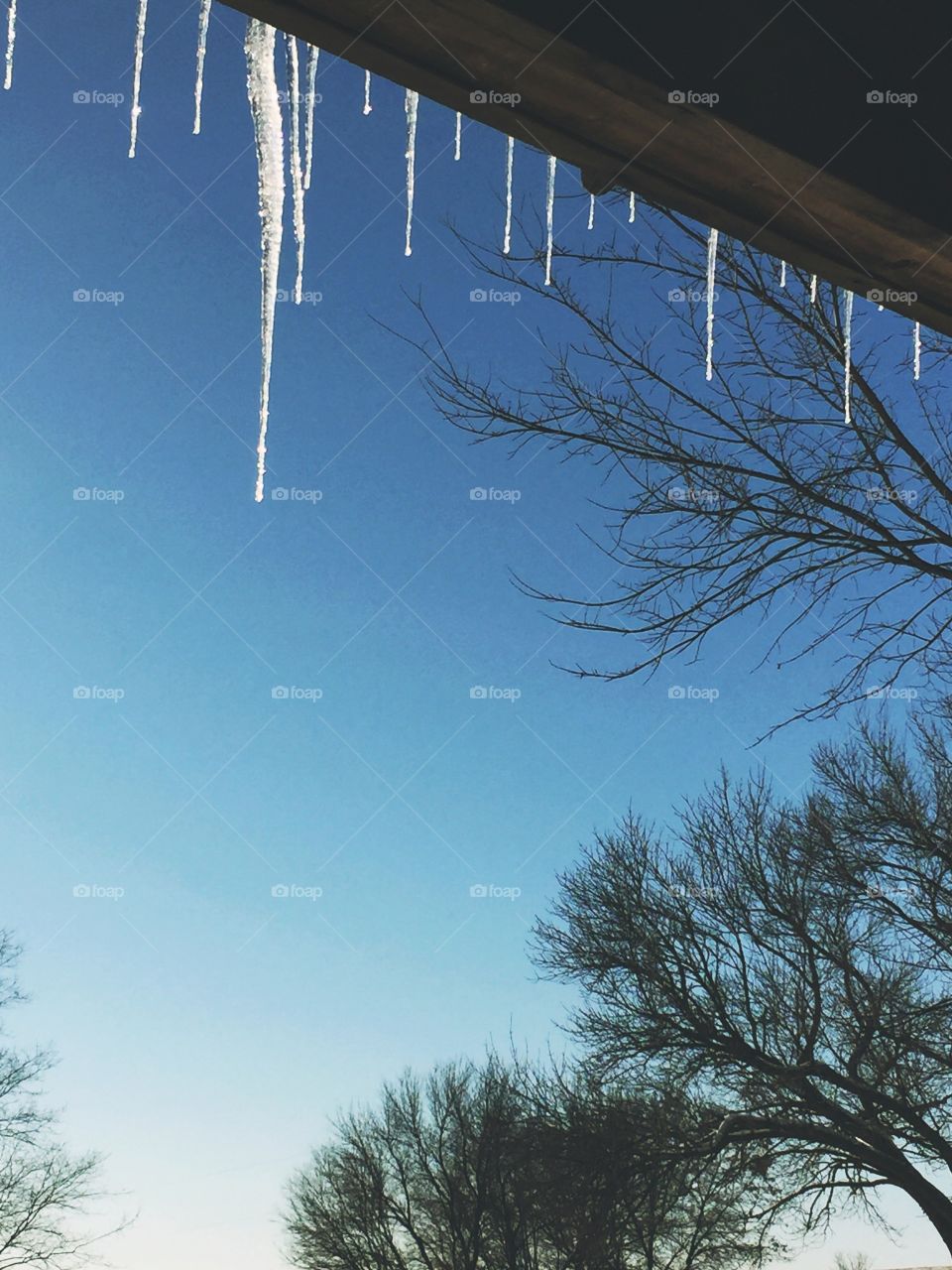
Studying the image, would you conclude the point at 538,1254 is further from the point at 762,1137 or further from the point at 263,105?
the point at 263,105

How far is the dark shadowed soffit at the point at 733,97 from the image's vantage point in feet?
4.51

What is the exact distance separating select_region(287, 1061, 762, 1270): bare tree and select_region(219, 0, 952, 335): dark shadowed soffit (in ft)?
46.8

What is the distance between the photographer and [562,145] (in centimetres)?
158

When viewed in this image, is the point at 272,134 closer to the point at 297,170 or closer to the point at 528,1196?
the point at 297,170

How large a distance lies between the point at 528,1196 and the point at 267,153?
17.5m

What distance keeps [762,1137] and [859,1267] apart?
16017 mm

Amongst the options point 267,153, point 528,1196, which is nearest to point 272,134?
point 267,153

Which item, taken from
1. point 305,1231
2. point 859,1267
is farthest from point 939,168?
point 305,1231

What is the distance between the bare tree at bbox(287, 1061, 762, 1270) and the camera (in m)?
15.1

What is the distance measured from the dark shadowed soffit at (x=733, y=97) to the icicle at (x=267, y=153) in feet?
2.44

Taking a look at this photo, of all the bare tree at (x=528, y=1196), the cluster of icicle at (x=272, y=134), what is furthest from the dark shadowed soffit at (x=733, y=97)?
the bare tree at (x=528, y=1196)

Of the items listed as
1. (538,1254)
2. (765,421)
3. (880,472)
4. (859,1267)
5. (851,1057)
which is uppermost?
(765,421)

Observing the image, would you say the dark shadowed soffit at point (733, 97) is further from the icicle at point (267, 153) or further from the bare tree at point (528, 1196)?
the bare tree at point (528, 1196)

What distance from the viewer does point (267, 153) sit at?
8.64 ft
